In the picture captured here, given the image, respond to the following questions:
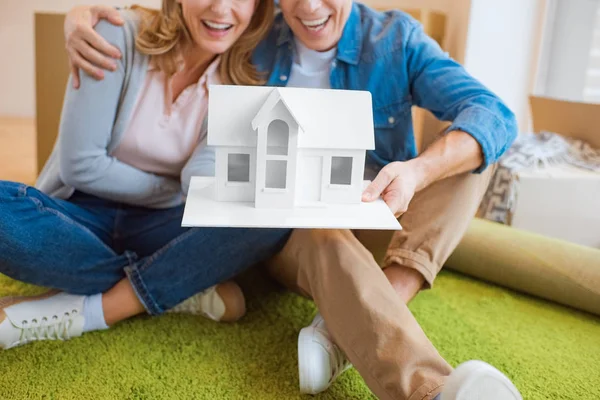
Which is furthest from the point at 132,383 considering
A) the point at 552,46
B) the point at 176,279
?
the point at 552,46

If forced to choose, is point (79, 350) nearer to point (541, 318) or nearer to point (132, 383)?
point (132, 383)

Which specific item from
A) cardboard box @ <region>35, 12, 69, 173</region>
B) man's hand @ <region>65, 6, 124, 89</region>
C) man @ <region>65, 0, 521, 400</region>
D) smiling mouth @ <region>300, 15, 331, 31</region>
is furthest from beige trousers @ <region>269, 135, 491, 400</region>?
cardboard box @ <region>35, 12, 69, 173</region>

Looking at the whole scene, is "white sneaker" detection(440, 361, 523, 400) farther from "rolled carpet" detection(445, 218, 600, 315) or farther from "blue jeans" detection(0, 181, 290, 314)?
"rolled carpet" detection(445, 218, 600, 315)

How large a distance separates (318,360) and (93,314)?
1.61 ft

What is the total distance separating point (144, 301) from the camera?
49.3 inches

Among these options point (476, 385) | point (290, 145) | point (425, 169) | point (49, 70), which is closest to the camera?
point (476, 385)

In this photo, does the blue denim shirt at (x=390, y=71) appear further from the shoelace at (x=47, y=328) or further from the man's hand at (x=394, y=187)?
the shoelace at (x=47, y=328)

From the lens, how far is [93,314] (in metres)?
1.25

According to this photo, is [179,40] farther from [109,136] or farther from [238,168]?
[238,168]

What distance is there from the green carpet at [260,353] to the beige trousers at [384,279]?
0.14 metres

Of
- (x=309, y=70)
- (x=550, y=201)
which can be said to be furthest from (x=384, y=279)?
(x=550, y=201)

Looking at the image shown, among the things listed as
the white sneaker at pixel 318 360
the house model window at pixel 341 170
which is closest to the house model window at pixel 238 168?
the house model window at pixel 341 170

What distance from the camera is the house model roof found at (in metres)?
1.01

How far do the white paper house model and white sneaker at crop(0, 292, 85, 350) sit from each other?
1.44 feet
